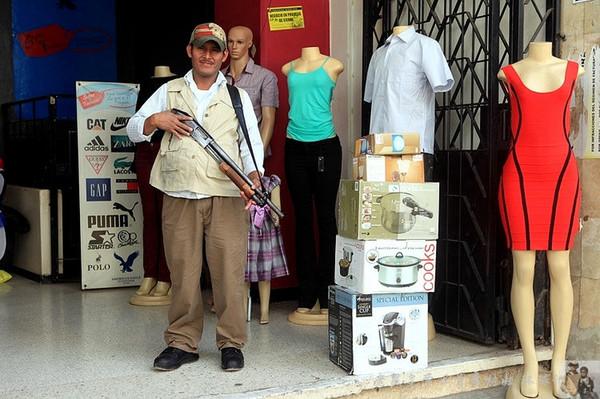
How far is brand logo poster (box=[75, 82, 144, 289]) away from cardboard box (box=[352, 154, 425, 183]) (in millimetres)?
2487

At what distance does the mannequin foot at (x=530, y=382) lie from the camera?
3.70 metres

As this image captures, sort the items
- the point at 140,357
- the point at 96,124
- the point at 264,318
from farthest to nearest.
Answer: the point at 96,124 → the point at 264,318 → the point at 140,357

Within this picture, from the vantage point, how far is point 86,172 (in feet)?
18.1

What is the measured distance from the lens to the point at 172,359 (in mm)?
3594

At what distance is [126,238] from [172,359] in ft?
7.25

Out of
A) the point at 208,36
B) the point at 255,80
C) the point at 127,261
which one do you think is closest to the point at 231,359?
the point at 208,36

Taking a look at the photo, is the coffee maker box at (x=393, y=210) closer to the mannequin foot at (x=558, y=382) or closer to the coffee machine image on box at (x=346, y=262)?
the coffee machine image on box at (x=346, y=262)

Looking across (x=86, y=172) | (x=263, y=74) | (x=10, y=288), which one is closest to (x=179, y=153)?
(x=263, y=74)

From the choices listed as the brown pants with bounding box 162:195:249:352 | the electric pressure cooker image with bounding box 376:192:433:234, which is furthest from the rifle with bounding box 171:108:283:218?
the electric pressure cooker image with bounding box 376:192:433:234

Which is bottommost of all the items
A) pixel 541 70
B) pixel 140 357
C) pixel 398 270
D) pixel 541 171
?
pixel 140 357

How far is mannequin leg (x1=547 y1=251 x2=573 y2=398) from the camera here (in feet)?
12.1

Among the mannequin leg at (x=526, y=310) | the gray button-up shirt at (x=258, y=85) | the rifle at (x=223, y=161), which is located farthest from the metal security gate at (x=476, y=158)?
the rifle at (x=223, y=161)

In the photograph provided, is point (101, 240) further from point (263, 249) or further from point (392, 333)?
point (392, 333)

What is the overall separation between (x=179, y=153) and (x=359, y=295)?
3.53ft
